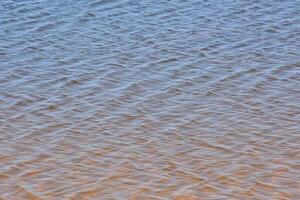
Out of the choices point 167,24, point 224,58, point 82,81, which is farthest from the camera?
point 167,24

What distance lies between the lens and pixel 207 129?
948cm

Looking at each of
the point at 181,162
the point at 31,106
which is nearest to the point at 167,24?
the point at 31,106

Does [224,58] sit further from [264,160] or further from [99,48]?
[264,160]

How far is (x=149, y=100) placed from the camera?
10.4 metres

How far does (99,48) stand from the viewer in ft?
40.6

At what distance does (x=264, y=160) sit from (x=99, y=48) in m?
4.71

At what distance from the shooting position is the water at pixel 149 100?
827 centimetres

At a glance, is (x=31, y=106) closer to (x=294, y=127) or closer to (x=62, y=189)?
(x=62, y=189)

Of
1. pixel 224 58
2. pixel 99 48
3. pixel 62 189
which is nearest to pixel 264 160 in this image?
pixel 62 189

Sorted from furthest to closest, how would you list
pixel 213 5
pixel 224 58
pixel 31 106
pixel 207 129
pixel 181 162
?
pixel 213 5 < pixel 224 58 < pixel 31 106 < pixel 207 129 < pixel 181 162

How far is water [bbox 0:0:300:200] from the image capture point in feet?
27.1

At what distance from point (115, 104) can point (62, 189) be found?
2.45 m

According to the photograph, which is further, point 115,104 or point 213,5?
point 213,5

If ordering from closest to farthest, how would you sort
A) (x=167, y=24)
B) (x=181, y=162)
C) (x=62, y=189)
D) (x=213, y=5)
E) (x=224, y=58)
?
1. (x=62, y=189)
2. (x=181, y=162)
3. (x=224, y=58)
4. (x=167, y=24)
5. (x=213, y=5)
